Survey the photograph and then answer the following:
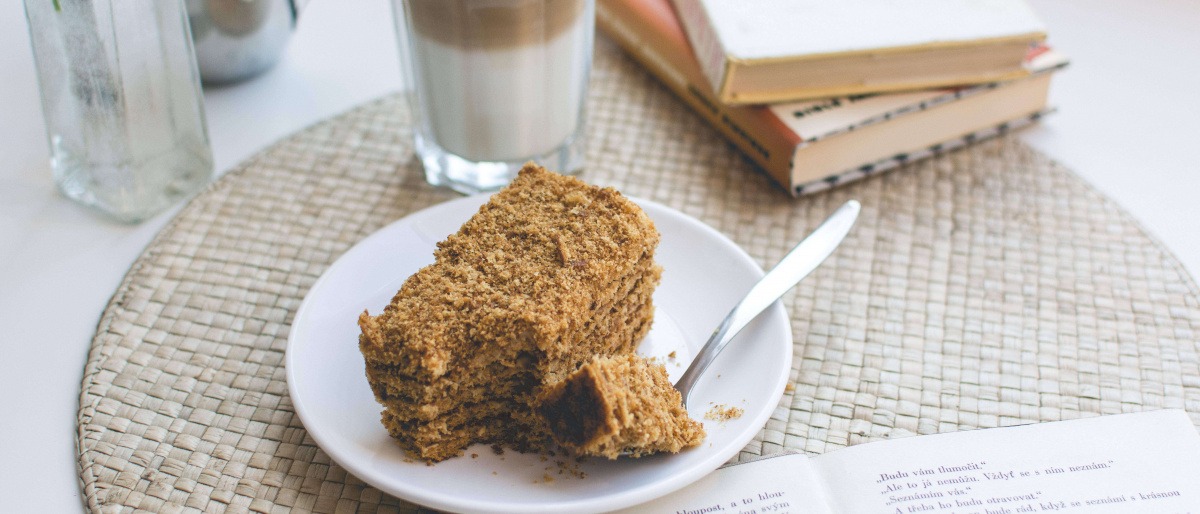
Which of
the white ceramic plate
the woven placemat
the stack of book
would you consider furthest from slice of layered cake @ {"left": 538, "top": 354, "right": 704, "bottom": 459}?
the stack of book

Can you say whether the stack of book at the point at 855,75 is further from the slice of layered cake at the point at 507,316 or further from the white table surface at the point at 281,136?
the slice of layered cake at the point at 507,316

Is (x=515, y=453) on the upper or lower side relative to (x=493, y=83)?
lower

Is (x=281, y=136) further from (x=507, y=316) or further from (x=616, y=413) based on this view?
(x=616, y=413)

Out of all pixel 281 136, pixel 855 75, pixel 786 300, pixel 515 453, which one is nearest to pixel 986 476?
pixel 786 300

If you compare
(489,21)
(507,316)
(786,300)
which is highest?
(489,21)

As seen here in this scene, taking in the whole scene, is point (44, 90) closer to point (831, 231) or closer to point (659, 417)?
point (659, 417)

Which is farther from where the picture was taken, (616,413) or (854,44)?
(854,44)
